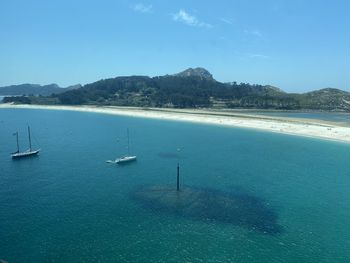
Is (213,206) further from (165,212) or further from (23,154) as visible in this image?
(23,154)

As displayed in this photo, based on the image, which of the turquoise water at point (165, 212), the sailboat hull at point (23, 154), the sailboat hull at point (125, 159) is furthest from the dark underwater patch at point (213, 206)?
the sailboat hull at point (23, 154)

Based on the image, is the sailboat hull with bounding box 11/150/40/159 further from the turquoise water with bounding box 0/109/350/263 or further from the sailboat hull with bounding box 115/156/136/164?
the sailboat hull with bounding box 115/156/136/164

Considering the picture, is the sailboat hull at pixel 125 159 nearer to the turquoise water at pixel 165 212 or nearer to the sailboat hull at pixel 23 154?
the turquoise water at pixel 165 212

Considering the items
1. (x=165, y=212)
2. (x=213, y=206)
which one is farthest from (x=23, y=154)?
(x=213, y=206)

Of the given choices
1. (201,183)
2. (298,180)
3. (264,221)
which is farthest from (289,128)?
(264,221)

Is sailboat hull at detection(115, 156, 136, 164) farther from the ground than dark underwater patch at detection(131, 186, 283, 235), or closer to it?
farther from the ground

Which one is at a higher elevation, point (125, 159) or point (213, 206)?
→ point (125, 159)

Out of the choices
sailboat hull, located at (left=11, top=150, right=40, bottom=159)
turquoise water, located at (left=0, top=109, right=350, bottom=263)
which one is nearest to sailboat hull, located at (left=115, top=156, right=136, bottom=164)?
turquoise water, located at (left=0, top=109, right=350, bottom=263)
